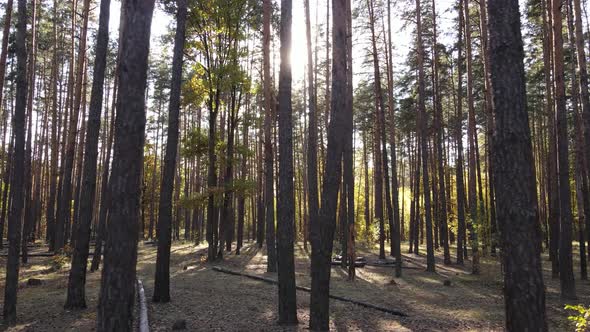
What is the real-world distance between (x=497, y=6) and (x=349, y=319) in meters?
Result: 6.28

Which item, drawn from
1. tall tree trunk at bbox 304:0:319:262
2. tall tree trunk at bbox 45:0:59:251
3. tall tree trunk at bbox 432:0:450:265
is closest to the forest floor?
tall tree trunk at bbox 432:0:450:265

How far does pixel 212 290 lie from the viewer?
10.7 m

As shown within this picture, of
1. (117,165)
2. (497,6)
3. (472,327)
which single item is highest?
(497,6)

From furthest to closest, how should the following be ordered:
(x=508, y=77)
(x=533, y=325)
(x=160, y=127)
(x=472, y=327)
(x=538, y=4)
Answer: (x=160, y=127), (x=538, y=4), (x=472, y=327), (x=508, y=77), (x=533, y=325)

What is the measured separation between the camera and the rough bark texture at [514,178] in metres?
3.66

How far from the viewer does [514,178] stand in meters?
3.77

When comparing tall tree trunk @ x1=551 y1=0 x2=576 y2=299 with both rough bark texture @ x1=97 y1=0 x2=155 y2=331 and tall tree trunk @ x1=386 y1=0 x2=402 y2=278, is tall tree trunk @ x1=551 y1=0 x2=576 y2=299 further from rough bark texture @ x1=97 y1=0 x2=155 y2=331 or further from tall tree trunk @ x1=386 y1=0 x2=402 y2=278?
rough bark texture @ x1=97 y1=0 x2=155 y2=331

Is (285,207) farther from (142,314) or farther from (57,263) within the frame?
(57,263)

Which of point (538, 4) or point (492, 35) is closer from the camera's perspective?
point (492, 35)

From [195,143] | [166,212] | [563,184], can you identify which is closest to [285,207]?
[166,212]

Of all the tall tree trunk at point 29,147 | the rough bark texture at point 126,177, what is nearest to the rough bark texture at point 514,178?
the rough bark texture at point 126,177

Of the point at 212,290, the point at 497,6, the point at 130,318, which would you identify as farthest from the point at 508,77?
the point at 212,290

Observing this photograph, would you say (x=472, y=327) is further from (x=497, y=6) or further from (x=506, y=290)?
(x=497, y=6)

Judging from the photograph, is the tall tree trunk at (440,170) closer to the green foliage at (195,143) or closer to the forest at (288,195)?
the forest at (288,195)
